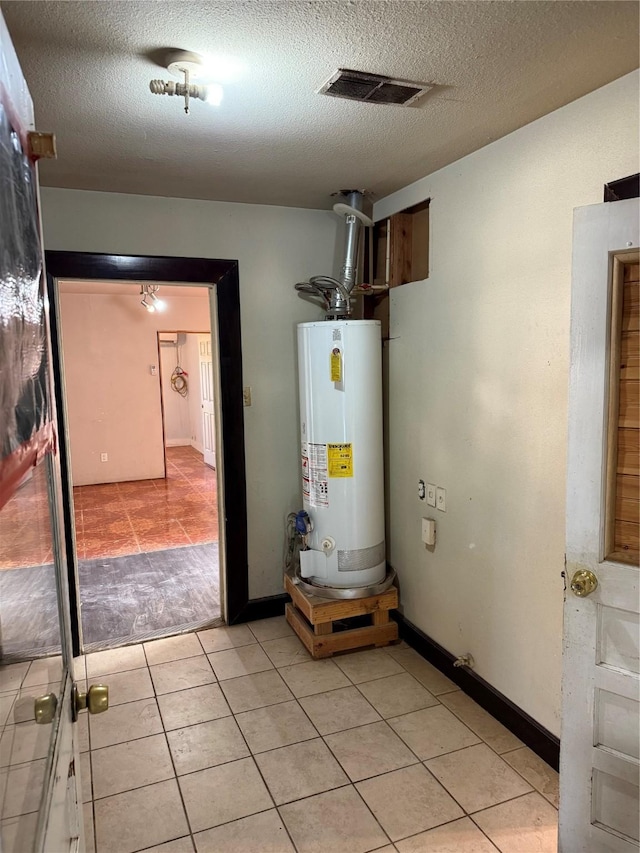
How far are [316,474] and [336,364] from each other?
0.60 meters

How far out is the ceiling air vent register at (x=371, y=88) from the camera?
1731mm

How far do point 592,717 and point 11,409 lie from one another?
169cm

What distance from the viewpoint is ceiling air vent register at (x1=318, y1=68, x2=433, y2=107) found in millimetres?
1731

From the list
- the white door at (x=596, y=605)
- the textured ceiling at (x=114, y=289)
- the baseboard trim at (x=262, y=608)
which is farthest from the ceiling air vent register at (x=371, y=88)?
the textured ceiling at (x=114, y=289)

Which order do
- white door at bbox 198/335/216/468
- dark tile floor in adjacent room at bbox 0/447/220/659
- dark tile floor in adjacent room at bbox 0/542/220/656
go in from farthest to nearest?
1. white door at bbox 198/335/216/468
2. dark tile floor in adjacent room at bbox 0/542/220/656
3. dark tile floor in adjacent room at bbox 0/447/220/659

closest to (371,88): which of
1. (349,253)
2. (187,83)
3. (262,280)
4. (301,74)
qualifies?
(301,74)

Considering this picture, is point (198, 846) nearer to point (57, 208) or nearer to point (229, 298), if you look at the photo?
point (229, 298)

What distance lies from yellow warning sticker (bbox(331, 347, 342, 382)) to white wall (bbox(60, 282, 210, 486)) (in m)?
4.67

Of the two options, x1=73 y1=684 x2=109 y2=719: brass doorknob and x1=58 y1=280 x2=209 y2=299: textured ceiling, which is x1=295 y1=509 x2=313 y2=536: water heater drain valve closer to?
x1=73 y1=684 x2=109 y2=719: brass doorknob

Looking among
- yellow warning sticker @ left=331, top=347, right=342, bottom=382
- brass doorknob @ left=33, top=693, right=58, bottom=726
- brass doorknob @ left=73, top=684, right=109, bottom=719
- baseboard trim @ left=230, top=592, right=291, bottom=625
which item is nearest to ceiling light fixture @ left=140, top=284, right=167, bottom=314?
yellow warning sticker @ left=331, top=347, right=342, bottom=382

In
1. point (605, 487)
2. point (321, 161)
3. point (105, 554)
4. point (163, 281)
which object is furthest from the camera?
point (105, 554)

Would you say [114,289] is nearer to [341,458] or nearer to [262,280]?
[262,280]

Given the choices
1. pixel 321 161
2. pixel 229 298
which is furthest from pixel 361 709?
pixel 321 161

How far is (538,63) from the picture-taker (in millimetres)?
1676
